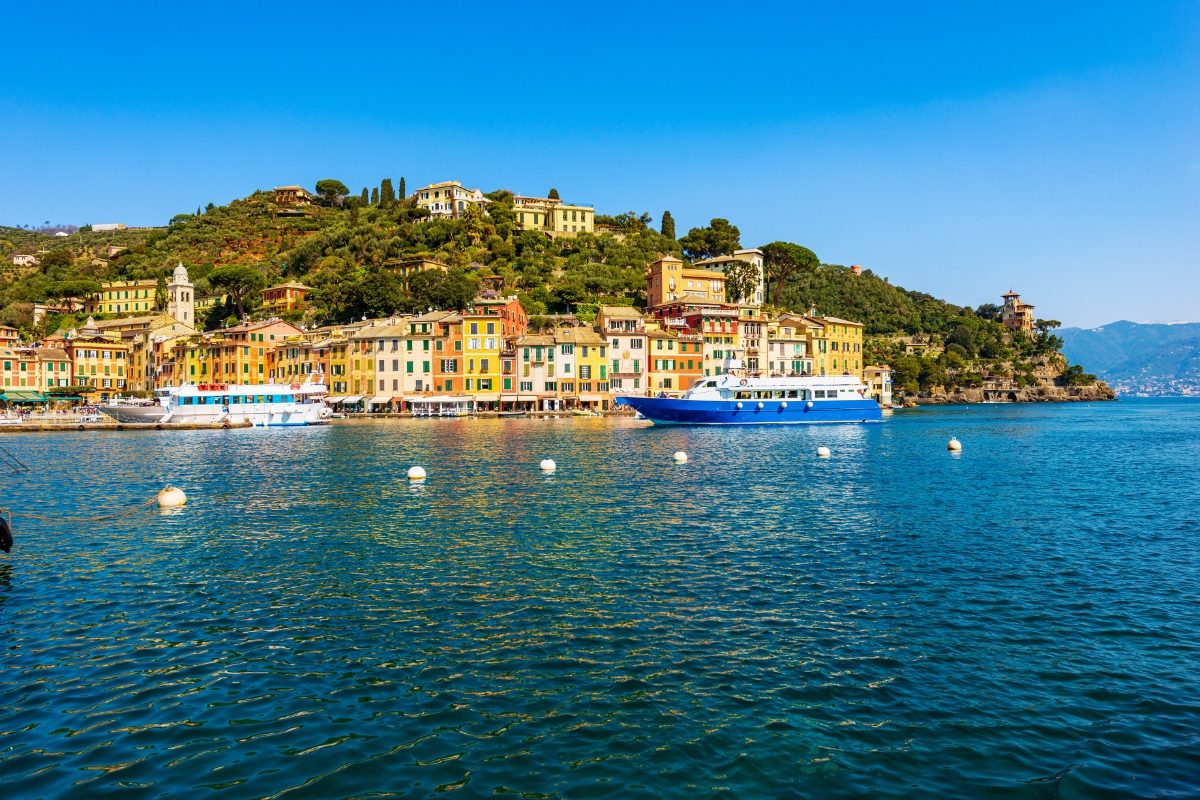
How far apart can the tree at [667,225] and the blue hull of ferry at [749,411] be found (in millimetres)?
75114

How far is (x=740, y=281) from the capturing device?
4441 inches

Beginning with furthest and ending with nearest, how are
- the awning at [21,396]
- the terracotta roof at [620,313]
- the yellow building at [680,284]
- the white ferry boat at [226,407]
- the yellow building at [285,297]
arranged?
the yellow building at [285,297] < the yellow building at [680,284] < the terracotta roof at [620,313] < the awning at [21,396] < the white ferry boat at [226,407]

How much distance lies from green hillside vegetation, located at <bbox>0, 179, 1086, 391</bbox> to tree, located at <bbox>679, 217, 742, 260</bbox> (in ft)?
0.79

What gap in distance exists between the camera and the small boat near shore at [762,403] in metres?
65.4

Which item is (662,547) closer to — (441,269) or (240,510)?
(240,510)

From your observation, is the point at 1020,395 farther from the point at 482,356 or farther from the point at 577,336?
the point at 482,356

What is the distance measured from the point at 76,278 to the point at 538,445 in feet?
404

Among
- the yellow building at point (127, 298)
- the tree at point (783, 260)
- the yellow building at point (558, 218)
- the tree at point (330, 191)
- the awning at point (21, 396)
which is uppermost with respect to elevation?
the tree at point (330, 191)

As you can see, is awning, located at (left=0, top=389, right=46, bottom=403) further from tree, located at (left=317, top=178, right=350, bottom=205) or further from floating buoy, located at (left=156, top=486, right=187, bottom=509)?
tree, located at (left=317, top=178, right=350, bottom=205)

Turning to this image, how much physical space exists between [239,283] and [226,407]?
49.8 meters

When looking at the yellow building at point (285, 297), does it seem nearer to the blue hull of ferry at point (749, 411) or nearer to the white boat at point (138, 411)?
the white boat at point (138, 411)

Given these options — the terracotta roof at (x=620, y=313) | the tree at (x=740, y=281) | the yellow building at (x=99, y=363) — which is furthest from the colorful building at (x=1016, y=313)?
the yellow building at (x=99, y=363)

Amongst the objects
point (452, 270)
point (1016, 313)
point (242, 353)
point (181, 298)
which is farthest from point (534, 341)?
point (1016, 313)

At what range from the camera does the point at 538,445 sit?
4553cm
